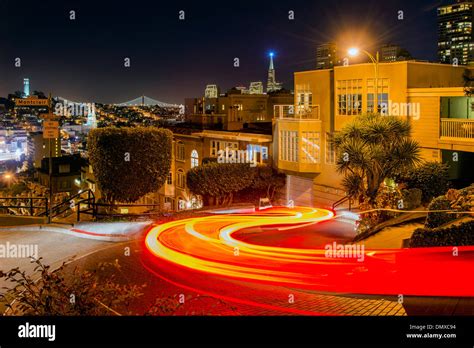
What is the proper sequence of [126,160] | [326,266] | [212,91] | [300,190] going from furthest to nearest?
[212,91]
[300,190]
[126,160]
[326,266]

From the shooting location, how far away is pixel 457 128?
26047mm

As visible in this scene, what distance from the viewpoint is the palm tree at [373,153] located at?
22.3 metres

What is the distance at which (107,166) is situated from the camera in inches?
1121

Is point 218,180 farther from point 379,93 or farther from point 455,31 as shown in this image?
point 455,31

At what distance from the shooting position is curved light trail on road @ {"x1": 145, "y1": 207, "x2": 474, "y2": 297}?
38.4 feet

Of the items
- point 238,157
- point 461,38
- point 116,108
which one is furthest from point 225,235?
point 116,108

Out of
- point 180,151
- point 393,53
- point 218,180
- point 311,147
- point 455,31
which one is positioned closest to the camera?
point 218,180

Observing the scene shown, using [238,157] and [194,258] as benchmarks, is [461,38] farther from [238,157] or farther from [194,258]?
[194,258]

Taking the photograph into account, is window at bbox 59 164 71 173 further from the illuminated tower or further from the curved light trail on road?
the curved light trail on road

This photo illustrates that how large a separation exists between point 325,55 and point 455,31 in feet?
40.1

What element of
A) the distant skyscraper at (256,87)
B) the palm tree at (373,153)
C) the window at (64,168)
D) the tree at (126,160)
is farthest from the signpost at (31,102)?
the distant skyscraper at (256,87)

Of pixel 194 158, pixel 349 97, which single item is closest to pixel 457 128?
pixel 349 97

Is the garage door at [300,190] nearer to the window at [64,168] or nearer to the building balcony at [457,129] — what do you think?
the building balcony at [457,129]

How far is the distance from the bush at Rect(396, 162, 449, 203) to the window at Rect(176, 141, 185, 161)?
952 inches
